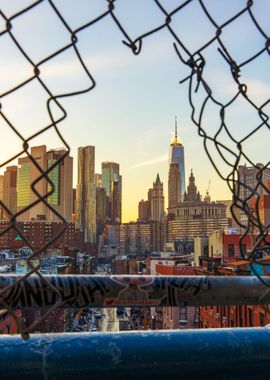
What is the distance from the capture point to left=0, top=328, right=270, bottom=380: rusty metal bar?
0.95 m

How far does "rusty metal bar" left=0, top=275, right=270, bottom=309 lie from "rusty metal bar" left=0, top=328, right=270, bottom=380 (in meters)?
0.09

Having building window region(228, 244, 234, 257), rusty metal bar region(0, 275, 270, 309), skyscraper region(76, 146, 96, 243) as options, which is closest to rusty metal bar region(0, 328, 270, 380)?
rusty metal bar region(0, 275, 270, 309)

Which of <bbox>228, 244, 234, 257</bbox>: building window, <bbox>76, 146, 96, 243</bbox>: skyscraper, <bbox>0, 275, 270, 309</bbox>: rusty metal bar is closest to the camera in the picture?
<bbox>0, 275, 270, 309</bbox>: rusty metal bar

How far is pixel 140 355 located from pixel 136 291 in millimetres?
177

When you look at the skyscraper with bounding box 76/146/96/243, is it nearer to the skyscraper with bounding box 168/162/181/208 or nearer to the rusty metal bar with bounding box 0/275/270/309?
the skyscraper with bounding box 168/162/181/208

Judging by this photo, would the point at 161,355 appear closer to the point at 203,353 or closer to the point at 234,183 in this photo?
the point at 203,353

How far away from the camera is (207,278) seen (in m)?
1.19

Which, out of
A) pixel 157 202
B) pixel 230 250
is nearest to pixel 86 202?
pixel 157 202

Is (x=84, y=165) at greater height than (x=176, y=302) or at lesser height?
greater

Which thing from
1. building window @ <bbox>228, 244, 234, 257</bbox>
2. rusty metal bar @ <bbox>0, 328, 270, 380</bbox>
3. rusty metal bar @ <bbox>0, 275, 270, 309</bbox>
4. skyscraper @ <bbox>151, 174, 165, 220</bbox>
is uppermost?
skyscraper @ <bbox>151, 174, 165, 220</bbox>

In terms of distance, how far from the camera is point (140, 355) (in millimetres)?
1003

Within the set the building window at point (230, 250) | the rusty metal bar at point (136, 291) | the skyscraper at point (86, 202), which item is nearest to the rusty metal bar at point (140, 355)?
the rusty metal bar at point (136, 291)

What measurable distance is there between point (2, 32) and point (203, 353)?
774 mm

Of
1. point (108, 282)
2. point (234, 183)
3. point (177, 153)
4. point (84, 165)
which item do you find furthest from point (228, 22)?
point (177, 153)
